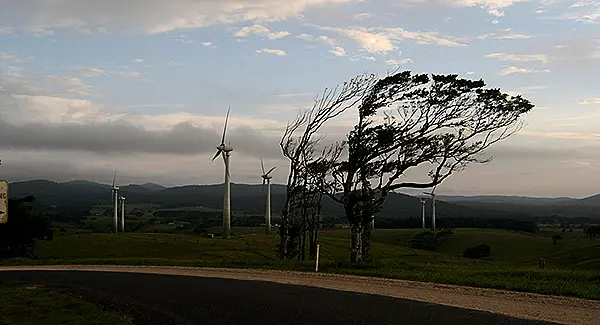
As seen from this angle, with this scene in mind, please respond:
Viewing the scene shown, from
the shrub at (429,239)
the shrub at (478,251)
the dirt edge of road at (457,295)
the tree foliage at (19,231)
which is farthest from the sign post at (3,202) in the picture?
the shrub at (429,239)

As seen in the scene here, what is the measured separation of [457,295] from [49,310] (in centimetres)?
1132

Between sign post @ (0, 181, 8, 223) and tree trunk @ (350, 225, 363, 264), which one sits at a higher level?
sign post @ (0, 181, 8, 223)

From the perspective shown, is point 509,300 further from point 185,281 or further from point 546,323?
point 185,281

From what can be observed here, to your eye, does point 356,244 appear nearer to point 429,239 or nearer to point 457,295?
point 457,295

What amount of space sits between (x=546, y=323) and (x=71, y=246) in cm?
6097

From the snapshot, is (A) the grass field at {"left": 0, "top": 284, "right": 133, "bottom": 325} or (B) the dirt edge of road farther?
(A) the grass field at {"left": 0, "top": 284, "right": 133, "bottom": 325}

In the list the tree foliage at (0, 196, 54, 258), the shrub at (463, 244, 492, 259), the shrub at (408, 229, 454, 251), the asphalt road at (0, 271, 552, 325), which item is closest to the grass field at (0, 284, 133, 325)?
the asphalt road at (0, 271, 552, 325)

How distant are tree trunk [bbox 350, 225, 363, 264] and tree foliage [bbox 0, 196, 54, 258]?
32.4 meters

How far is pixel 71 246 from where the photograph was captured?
6638cm

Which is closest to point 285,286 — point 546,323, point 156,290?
point 156,290

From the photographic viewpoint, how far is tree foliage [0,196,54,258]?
5231 cm

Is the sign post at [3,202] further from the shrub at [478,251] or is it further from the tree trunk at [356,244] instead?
the shrub at [478,251]

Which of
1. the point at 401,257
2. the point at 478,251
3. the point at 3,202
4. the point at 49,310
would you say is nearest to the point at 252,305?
the point at 49,310

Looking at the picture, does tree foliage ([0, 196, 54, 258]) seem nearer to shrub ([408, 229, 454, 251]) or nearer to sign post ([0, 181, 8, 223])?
sign post ([0, 181, 8, 223])
